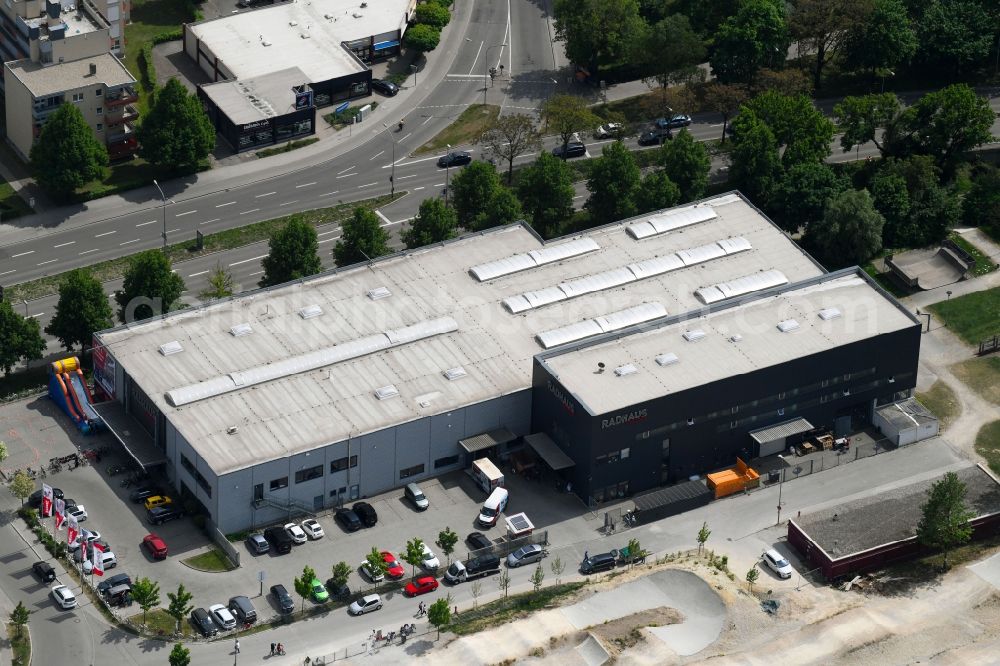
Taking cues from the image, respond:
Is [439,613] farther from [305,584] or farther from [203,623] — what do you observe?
[203,623]

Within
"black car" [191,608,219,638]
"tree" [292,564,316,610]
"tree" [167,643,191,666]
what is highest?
"tree" [292,564,316,610]

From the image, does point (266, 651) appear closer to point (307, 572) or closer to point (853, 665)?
point (307, 572)

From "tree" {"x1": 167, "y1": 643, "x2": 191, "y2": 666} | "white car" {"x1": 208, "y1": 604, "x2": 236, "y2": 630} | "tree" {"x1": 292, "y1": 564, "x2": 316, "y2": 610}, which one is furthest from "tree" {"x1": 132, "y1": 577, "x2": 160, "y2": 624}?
"tree" {"x1": 292, "y1": 564, "x2": 316, "y2": 610}

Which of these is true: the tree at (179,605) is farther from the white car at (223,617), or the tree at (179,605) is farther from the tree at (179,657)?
the tree at (179,657)

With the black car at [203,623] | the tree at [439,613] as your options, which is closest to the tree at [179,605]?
the black car at [203,623]

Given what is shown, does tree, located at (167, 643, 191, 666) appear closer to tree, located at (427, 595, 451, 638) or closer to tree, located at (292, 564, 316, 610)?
tree, located at (292, 564, 316, 610)

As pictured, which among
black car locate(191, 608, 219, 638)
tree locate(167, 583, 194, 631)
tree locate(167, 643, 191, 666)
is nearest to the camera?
tree locate(167, 643, 191, 666)

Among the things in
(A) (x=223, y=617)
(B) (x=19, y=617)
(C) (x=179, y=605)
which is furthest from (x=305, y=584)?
(B) (x=19, y=617)
